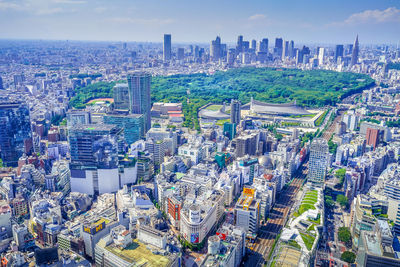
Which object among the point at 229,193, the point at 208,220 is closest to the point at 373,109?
the point at 229,193

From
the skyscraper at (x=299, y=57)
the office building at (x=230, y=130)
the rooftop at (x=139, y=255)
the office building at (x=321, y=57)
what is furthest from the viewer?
the skyscraper at (x=299, y=57)

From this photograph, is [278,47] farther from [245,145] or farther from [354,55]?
[245,145]

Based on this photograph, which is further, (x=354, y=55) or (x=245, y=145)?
(x=354, y=55)

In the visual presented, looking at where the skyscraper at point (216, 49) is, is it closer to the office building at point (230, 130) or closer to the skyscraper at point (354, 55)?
the skyscraper at point (354, 55)

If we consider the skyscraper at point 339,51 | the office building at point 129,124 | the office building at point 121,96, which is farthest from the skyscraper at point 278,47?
the office building at point 129,124

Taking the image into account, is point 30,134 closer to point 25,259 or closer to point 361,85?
point 25,259

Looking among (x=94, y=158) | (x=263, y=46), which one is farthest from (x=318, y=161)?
(x=263, y=46)
